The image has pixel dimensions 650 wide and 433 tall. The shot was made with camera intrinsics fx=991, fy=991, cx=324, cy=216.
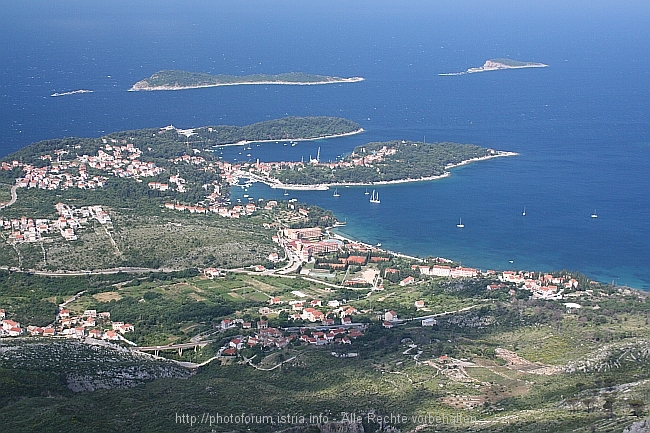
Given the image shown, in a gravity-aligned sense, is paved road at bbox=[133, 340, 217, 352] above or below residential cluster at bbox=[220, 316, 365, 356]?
below

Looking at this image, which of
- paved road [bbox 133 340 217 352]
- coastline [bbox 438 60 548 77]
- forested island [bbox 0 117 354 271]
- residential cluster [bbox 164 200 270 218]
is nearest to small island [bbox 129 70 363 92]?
coastline [bbox 438 60 548 77]

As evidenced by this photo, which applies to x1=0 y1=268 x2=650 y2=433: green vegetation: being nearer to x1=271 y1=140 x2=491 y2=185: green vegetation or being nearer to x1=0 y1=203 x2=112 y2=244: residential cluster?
x1=0 y1=203 x2=112 y2=244: residential cluster

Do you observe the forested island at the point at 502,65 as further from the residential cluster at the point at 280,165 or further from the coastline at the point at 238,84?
the residential cluster at the point at 280,165

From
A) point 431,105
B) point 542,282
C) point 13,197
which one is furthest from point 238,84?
point 542,282

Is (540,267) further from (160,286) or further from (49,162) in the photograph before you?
(49,162)

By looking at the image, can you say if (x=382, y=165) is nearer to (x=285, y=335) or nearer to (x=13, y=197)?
(x=13, y=197)

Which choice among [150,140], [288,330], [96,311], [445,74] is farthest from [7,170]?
[445,74]
